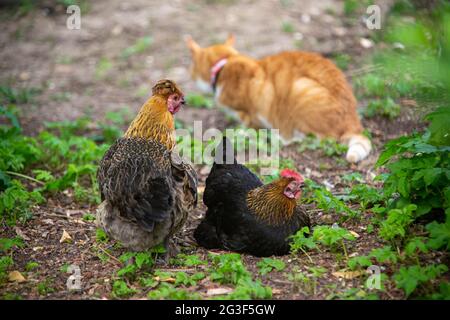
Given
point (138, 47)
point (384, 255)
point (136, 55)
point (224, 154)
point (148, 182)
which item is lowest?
point (384, 255)

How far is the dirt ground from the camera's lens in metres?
6.35

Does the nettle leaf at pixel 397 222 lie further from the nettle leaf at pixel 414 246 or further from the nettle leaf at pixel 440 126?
the nettle leaf at pixel 440 126

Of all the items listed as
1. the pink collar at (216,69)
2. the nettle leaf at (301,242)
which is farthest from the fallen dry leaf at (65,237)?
the pink collar at (216,69)

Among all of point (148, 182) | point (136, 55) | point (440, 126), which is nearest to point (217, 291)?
point (148, 182)

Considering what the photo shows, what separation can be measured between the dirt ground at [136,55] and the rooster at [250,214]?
416mm

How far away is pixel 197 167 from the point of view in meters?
6.85

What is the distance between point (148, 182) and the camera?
4.21 m

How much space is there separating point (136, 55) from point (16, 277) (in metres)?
7.39

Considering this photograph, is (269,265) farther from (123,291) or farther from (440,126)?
(440,126)

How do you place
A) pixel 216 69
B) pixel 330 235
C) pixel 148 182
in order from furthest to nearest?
pixel 216 69 → pixel 330 235 → pixel 148 182

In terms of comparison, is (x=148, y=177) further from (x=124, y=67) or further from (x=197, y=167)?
(x=124, y=67)

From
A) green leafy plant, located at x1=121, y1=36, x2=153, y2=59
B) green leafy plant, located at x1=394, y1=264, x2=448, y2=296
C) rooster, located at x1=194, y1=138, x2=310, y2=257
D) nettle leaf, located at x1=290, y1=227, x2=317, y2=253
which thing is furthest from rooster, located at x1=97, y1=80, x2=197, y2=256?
green leafy plant, located at x1=121, y1=36, x2=153, y2=59

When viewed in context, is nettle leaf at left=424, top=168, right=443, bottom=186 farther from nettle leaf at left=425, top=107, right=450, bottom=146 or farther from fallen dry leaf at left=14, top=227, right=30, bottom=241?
fallen dry leaf at left=14, top=227, right=30, bottom=241
